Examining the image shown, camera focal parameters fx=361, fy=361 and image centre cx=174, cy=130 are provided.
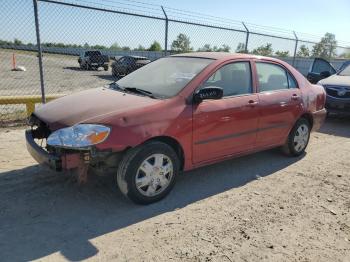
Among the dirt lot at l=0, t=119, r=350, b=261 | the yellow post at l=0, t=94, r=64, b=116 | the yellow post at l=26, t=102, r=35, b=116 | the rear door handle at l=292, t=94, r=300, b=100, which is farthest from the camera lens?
the yellow post at l=26, t=102, r=35, b=116

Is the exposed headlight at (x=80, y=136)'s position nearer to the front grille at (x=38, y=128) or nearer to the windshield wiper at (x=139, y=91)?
the front grille at (x=38, y=128)

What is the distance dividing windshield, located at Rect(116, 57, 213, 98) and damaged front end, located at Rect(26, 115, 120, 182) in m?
1.01

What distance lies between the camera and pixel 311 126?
6.19 m

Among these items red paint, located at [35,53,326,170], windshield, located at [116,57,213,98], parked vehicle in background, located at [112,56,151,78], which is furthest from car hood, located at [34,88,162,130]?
parked vehicle in background, located at [112,56,151,78]

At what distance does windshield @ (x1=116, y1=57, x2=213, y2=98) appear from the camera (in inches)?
172

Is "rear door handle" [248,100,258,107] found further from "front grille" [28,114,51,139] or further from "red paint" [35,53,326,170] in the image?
"front grille" [28,114,51,139]

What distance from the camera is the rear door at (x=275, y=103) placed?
17.0 feet

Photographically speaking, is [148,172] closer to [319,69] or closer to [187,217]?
[187,217]

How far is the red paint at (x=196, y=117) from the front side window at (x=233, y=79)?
0.26 feet

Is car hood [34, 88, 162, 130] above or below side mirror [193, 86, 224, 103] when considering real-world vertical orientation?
below

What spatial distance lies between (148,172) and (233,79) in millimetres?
1839

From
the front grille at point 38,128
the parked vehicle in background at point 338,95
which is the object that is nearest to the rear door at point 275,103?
the front grille at point 38,128

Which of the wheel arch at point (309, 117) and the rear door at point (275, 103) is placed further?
the wheel arch at point (309, 117)

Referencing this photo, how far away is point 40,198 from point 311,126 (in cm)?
448
